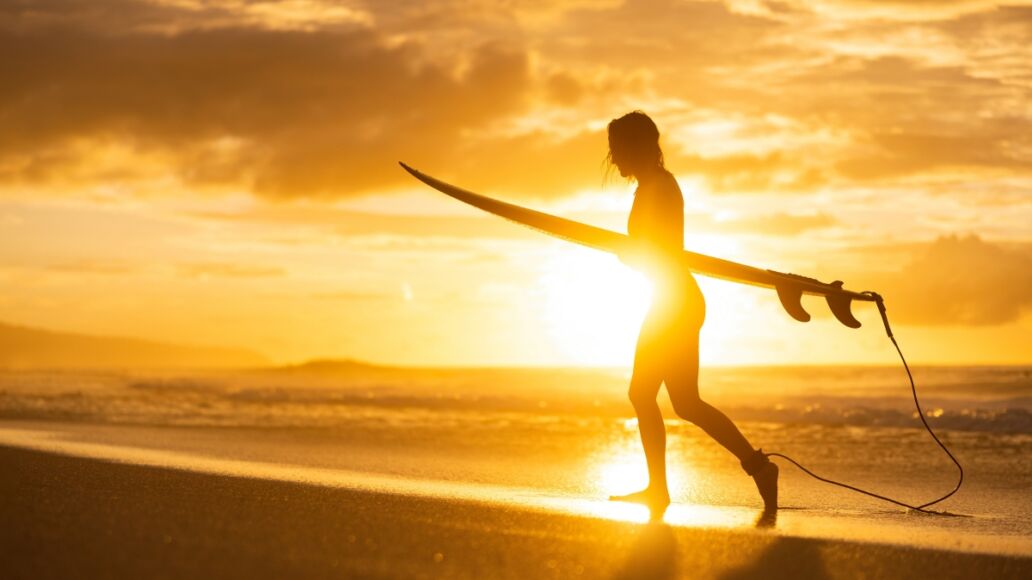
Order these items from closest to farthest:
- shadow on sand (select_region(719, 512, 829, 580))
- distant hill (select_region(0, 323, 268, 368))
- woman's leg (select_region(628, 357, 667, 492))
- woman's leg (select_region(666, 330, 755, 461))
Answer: shadow on sand (select_region(719, 512, 829, 580))
woman's leg (select_region(666, 330, 755, 461))
woman's leg (select_region(628, 357, 667, 492))
distant hill (select_region(0, 323, 268, 368))

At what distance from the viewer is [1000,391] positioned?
83.5ft

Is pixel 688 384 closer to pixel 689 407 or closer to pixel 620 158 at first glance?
pixel 689 407

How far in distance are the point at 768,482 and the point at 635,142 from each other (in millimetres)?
1836

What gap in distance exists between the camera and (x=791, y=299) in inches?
226

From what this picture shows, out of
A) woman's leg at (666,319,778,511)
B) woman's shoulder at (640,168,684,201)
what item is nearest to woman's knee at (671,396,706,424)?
woman's leg at (666,319,778,511)

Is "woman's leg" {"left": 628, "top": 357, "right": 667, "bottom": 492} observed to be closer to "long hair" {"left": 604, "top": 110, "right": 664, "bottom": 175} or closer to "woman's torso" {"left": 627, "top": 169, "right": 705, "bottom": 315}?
"woman's torso" {"left": 627, "top": 169, "right": 705, "bottom": 315}

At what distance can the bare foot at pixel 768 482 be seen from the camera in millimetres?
5508

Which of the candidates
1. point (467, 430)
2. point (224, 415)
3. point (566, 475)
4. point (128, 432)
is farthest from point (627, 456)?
point (224, 415)

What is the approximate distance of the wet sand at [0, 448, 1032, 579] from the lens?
11.5 ft

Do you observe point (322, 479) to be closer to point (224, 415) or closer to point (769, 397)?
point (224, 415)

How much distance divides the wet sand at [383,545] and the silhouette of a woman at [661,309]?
0.84 m

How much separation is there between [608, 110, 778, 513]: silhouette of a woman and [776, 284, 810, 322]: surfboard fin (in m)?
0.63

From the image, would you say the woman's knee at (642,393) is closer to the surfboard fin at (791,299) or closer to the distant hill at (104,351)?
the surfboard fin at (791,299)

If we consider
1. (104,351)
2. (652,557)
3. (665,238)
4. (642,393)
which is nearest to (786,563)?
(652,557)
